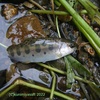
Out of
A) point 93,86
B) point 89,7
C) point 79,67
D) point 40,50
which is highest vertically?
point 89,7

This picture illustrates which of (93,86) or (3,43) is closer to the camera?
(93,86)

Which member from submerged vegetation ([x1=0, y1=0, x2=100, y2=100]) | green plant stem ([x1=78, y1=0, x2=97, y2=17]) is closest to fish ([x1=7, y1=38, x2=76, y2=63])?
submerged vegetation ([x1=0, y1=0, x2=100, y2=100])

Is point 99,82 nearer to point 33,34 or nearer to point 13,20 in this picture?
point 33,34

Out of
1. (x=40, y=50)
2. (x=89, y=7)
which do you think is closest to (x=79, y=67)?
(x=40, y=50)

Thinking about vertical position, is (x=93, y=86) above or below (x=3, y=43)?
below

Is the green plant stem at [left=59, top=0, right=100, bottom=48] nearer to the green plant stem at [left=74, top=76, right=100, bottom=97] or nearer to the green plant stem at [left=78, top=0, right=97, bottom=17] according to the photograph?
the green plant stem at [left=78, top=0, right=97, bottom=17]

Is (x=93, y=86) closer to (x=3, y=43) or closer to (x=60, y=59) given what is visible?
(x=60, y=59)
